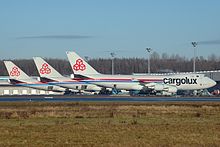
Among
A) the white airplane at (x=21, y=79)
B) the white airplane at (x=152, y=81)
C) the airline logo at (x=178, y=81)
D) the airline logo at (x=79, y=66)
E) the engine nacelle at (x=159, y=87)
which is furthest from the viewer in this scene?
the airline logo at (x=79, y=66)

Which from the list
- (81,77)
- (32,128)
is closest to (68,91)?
(81,77)

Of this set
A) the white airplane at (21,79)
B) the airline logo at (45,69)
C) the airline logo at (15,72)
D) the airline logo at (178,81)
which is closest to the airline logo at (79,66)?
the white airplane at (21,79)

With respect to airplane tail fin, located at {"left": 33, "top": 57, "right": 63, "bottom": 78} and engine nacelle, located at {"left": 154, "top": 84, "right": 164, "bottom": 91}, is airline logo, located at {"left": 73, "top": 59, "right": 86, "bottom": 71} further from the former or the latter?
engine nacelle, located at {"left": 154, "top": 84, "right": 164, "bottom": 91}

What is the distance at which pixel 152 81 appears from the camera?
115000 mm

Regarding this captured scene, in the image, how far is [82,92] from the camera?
13138cm

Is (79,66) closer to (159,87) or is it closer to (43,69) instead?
(43,69)

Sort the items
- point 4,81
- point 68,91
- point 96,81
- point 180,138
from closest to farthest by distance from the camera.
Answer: point 180,138
point 96,81
point 68,91
point 4,81

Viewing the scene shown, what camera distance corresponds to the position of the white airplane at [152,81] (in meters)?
113

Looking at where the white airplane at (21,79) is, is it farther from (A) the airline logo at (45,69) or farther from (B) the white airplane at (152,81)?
(B) the white airplane at (152,81)

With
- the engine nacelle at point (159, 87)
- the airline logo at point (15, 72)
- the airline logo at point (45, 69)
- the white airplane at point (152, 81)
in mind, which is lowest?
the engine nacelle at point (159, 87)

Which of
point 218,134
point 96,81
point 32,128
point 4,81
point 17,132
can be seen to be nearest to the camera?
point 218,134

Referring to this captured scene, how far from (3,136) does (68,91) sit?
4110 inches

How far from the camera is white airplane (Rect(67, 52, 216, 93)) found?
113438 millimetres

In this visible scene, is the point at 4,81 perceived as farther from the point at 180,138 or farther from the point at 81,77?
the point at 180,138
